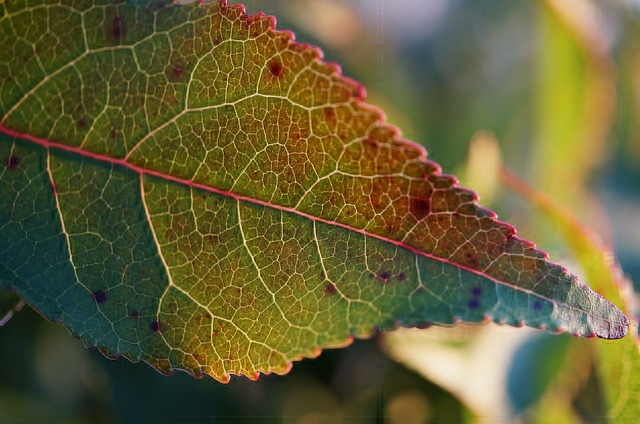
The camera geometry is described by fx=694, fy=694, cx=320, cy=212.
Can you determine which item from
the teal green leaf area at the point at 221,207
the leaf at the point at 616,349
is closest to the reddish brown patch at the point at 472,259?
the teal green leaf area at the point at 221,207

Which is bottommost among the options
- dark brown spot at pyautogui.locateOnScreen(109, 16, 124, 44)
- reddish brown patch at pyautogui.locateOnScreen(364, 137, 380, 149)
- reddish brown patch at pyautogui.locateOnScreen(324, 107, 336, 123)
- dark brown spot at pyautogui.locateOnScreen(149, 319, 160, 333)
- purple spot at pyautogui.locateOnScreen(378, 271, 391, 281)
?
dark brown spot at pyautogui.locateOnScreen(149, 319, 160, 333)

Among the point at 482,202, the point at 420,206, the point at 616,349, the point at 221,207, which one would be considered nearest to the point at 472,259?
the point at 420,206

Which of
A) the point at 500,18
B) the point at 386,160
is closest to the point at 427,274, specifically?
the point at 386,160

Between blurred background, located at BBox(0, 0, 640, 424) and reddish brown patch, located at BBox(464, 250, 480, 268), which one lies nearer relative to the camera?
reddish brown patch, located at BBox(464, 250, 480, 268)

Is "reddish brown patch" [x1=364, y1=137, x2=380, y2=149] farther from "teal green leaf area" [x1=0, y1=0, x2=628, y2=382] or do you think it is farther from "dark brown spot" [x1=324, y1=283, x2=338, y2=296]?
"dark brown spot" [x1=324, y1=283, x2=338, y2=296]

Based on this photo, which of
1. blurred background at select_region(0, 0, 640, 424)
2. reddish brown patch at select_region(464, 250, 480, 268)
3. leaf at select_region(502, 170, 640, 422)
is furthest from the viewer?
blurred background at select_region(0, 0, 640, 424)

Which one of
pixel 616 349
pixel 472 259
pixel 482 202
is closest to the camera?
pixel 472 259

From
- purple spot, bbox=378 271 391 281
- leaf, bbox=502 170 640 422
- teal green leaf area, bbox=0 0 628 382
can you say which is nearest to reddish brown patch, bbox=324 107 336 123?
teal green leaf area, bbox=0 0 628 382

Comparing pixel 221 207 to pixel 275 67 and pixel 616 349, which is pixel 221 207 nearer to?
pixel 275 67

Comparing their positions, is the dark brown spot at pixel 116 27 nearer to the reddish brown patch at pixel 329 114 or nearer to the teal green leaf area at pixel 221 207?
the teal green leaf area at pixel 221 207
